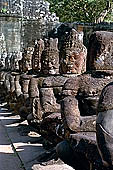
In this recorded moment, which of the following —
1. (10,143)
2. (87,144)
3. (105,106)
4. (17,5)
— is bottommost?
(10,143)

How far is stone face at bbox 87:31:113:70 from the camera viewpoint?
3.67 m

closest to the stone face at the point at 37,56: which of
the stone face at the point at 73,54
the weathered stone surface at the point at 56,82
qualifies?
the weathered stone surface at the point at 56,82

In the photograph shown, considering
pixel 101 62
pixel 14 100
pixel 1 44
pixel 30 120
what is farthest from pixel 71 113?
pixel 1 44

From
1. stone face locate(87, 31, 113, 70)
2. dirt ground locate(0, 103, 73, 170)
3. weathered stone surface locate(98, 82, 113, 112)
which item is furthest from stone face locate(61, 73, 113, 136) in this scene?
weathered stone surface locate(98, 82, 113, 112)

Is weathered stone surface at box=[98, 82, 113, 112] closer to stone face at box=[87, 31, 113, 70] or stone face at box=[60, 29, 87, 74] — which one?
stone face at box=[87, 31, 113, 70]

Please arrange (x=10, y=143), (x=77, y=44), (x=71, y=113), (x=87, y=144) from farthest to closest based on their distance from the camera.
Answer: (x=10, y=143) → (x=77, y=44) → (x=71, y=113) → (x=87, y=144)

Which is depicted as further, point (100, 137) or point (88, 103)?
point (88, 103)

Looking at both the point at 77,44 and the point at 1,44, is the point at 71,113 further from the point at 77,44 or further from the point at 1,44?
the point at 1,44

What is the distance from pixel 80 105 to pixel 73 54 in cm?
117

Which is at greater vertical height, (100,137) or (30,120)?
(100,137)

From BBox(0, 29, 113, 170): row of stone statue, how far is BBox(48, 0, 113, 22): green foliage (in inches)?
829

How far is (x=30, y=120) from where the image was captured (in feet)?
18.2

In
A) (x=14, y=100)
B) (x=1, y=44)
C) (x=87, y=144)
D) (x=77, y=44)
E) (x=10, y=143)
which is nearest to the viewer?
(x=87, y=144)

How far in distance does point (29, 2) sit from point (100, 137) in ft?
55.4
